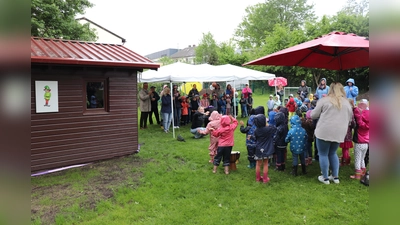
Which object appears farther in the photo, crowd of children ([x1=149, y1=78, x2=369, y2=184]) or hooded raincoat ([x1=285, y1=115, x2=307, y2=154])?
hooded raincoat ([x1=285, y1=115, x2=307, y2=154])

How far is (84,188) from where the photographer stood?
5.79 metres

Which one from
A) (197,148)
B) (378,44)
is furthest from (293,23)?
(378,44)

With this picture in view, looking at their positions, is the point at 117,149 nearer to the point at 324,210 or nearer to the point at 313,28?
the point at 324,210

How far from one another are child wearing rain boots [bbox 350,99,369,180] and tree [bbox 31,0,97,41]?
16.5 meters

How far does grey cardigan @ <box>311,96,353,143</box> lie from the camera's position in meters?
5.16

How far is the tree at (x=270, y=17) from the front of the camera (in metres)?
49.8

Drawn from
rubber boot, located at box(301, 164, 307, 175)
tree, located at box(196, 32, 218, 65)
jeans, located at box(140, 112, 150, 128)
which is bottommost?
rubber boot, located at box(301, 164, 307, 175)

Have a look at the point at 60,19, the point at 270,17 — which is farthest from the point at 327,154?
the point at 270,17

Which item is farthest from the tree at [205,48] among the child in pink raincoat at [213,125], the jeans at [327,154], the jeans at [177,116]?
the jeans at [327,154]

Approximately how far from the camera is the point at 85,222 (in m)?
4.39

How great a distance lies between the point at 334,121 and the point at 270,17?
49.6 meters

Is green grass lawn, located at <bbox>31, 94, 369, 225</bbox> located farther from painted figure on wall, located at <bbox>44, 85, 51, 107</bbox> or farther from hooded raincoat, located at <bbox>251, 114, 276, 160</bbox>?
painted figure on wall, located at <bbox>44, 85, 51, 107</bbox>

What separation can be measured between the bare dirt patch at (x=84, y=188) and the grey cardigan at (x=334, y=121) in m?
3.84

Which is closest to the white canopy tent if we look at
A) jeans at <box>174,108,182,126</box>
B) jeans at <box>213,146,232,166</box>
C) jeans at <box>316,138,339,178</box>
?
jeans at <box>174,108,182,126</box>
